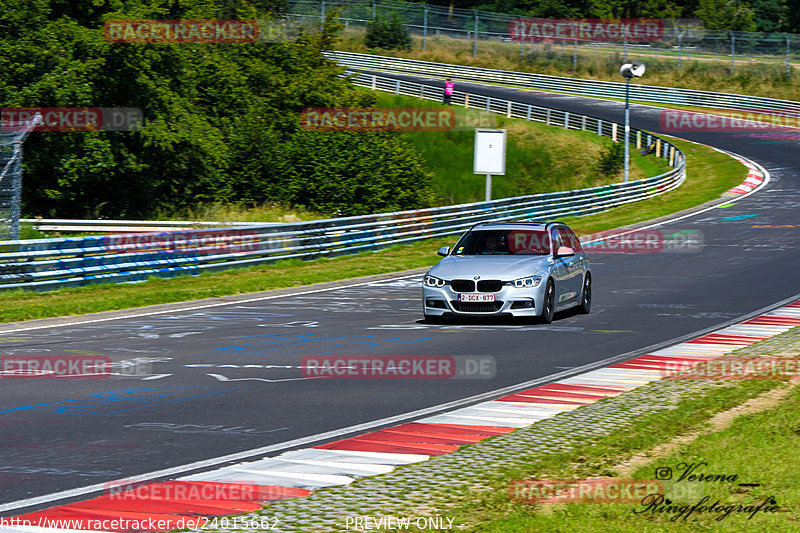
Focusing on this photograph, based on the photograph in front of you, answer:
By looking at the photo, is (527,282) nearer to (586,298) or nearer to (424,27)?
(586,298)

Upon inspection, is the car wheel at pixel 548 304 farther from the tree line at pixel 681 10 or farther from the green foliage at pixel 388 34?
the tree line at pixel 681 10

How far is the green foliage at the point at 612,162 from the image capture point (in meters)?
47.3

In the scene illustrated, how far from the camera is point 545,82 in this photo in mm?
70812

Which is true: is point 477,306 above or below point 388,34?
below

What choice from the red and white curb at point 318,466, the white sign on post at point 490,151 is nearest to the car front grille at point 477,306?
the red and white curb at point 318,466

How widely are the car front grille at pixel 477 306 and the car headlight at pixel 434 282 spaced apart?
0.33 metres

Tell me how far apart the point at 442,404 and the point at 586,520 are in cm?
407

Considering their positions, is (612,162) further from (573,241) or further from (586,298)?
(586,298)

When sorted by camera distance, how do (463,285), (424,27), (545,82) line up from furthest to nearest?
(424,27)
(545,82)
(463,285)

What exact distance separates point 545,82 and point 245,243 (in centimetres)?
5021

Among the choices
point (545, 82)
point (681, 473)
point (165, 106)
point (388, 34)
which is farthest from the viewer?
point (388, 34)

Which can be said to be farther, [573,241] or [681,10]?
[681,10]

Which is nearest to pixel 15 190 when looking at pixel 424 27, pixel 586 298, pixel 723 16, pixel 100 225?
pixel 586 298

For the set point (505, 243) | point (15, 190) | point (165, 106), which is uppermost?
point (165, 106)
